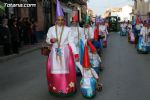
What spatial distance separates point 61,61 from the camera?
8219 mm

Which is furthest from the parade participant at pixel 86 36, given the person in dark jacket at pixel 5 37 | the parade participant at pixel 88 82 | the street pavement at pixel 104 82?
the person in dark jacket at pixel 5 37

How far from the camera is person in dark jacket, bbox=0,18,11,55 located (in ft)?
54.9

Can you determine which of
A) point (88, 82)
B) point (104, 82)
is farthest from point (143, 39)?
point (88, 82)

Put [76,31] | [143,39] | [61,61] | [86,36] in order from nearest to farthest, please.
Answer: [61,61] → [76,31] → [86,36] → [143,39]

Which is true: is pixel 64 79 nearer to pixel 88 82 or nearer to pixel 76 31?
pixel 88 82

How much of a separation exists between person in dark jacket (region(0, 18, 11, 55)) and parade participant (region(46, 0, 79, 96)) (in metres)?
8.71

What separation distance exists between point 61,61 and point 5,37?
9.15 metres

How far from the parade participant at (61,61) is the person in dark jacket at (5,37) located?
8708 mm

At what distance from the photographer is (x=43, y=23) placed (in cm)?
3459

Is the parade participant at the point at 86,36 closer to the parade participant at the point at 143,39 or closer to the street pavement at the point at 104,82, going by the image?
the street pavement at the point at 104,82

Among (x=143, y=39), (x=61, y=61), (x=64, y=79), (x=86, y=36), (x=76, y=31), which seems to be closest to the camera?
(x=64, y=79)

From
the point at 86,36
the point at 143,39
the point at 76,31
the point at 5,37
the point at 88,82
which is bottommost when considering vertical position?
the point at 88,82

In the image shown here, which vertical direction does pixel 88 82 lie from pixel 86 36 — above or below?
below

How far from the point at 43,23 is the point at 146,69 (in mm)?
22868
